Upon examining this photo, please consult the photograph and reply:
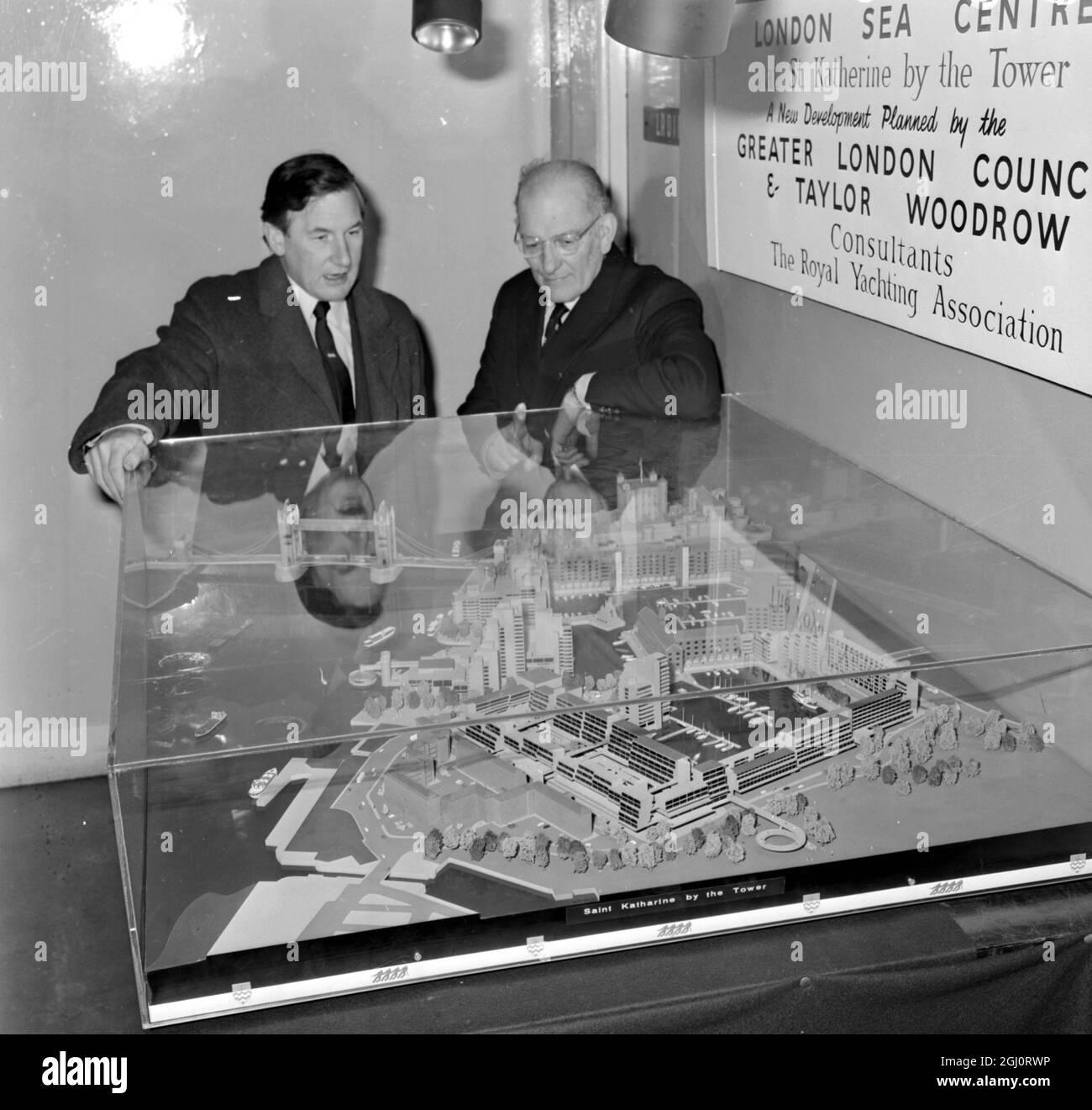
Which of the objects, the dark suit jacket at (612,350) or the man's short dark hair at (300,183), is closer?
the dark suit jacket at (612,350)

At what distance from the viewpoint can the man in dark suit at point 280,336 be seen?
2.77m

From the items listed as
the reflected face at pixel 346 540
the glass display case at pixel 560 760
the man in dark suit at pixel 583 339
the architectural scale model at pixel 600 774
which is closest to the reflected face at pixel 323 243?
the man in dark suit at pixel 583 339

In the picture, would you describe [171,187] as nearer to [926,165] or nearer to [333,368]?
[333,368]

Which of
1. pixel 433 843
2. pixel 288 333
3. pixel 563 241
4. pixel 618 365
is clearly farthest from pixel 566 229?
pixel 433 843

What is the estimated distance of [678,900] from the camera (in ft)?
4.45

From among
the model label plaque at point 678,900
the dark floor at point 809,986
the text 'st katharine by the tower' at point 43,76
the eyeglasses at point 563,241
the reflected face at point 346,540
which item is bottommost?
the dark floor at point 809,986

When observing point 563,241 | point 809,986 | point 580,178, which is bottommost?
point 809,986

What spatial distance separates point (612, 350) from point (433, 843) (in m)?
1.53

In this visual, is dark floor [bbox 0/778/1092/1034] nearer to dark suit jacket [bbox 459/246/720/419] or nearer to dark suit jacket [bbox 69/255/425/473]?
dark suit jacket [bbox 459/246/720/419]

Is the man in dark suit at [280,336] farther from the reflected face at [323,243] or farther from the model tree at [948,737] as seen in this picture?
the model tree at [948,737]

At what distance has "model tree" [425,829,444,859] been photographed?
133 centimetres

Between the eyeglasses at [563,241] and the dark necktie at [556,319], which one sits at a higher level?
the eyeglasses at [563,241]

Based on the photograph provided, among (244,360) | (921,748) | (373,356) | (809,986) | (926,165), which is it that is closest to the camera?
(809,986)

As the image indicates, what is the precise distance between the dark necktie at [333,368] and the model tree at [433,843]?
5.36ft
